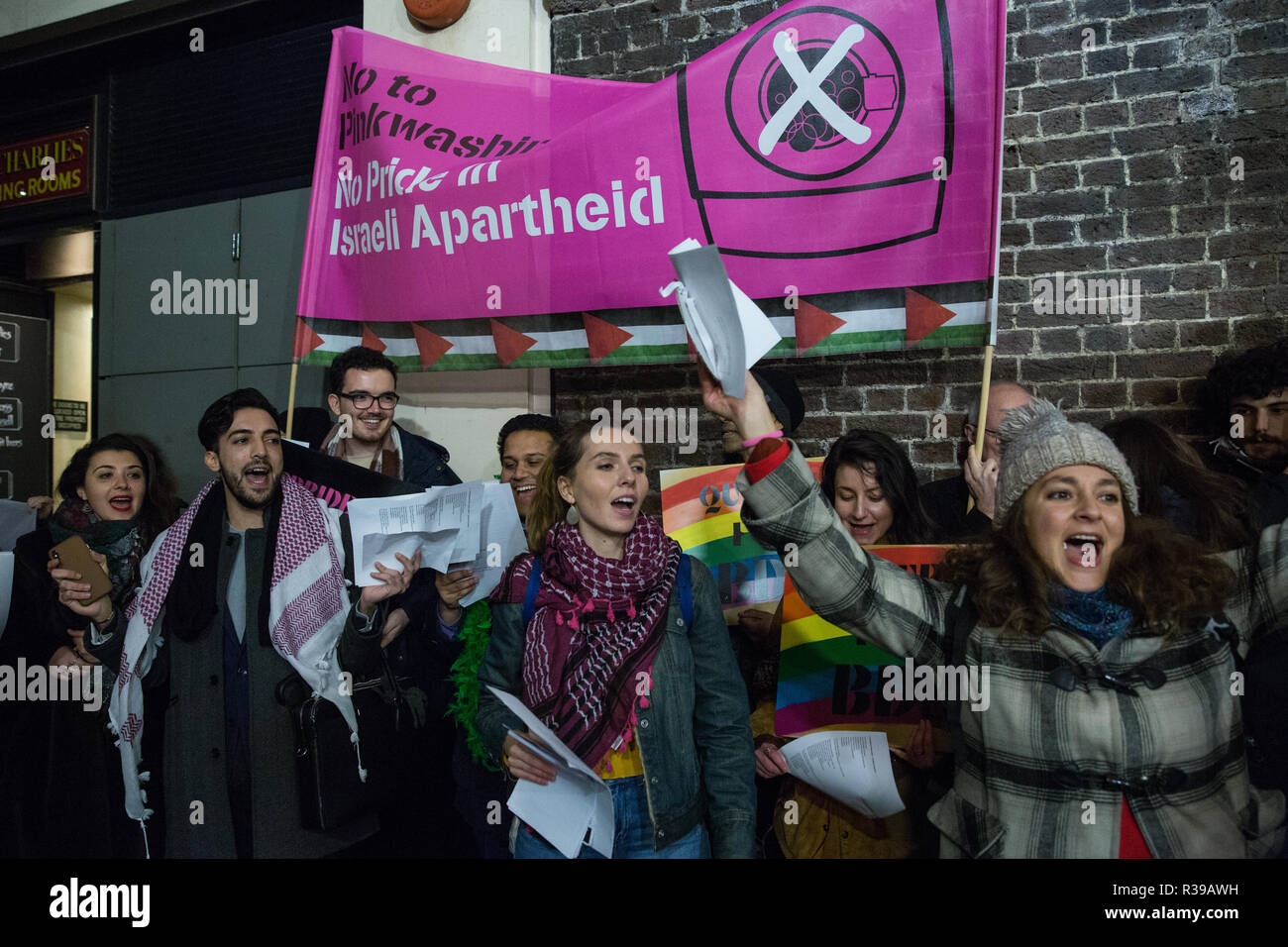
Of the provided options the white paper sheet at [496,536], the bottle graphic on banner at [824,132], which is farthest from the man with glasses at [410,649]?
the bottle graphic on banner at [824,132]

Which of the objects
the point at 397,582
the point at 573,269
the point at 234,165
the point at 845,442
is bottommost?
the point at 397,582

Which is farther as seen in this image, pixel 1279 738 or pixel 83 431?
pixel 83 431

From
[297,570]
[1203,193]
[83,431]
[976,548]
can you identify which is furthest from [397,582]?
[83,431]

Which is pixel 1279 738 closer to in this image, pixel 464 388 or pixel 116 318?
pixel 464 388

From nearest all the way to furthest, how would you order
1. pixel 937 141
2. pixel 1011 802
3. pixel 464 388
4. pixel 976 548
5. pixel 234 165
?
pixel 1011 802
pixel 976 548
pixel 937 141
pixel 464 388
pixel 234 165

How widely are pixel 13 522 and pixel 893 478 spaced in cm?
360

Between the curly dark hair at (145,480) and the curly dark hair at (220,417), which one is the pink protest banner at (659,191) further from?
the curly dark hair at (220,417)

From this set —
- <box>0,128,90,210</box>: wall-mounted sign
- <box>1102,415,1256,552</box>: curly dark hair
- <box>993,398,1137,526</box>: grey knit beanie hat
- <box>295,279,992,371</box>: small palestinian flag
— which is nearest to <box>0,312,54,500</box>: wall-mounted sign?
<box>0,128,90,210</box>: wall-mounted sign

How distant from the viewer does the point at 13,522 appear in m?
4.06

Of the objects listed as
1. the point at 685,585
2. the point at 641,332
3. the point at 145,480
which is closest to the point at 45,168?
the point at 145,480

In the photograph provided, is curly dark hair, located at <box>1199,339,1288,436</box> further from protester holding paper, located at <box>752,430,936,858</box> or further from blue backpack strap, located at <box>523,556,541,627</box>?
blue backpack strap, located at <box>523,556,541,627</box>

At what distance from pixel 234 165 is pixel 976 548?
514 cm

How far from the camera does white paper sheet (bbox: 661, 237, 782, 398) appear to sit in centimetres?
189

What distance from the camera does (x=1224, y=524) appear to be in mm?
2393
